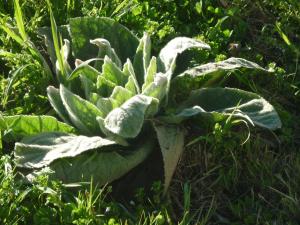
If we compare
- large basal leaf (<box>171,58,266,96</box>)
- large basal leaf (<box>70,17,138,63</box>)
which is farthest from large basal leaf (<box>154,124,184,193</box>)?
large basal leaf (<box>70,17,138,63</box>)

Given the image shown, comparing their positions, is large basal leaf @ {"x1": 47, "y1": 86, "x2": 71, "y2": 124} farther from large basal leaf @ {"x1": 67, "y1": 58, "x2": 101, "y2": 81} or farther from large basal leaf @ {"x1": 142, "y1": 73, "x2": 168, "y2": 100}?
large basal leaf @ {"x1": 142, "y1": 73, "x2": 168, "y2": 100}

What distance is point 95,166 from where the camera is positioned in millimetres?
2701

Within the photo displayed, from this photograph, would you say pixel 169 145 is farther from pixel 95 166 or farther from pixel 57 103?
pixel 57 103

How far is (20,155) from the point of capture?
2691mm

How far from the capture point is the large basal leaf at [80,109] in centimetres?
278

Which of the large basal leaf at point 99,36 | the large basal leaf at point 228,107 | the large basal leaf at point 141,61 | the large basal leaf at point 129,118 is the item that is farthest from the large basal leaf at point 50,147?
the large basal leaf at point 99,36

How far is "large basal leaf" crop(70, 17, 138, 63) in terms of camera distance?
3.19m

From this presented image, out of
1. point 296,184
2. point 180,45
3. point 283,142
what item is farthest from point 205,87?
point 296,184

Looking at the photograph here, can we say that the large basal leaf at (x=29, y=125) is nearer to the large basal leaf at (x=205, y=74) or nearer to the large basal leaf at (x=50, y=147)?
the large basal leaf at (x=50, y=147)

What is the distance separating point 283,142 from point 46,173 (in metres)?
1.10

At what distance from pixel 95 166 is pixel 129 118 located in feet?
0.93

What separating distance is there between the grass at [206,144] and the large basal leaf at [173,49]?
22cm

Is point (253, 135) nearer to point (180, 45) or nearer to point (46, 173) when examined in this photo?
point (180, 45)

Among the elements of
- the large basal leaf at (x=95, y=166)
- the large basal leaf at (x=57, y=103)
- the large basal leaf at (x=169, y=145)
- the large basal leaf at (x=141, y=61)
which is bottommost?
the large basal leaf at (x=95, y=166)
